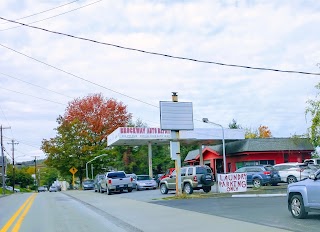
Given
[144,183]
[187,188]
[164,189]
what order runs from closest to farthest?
1. [187,188]
2. [164,189]
3. [144,183]

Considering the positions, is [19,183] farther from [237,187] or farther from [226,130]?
[237,187]

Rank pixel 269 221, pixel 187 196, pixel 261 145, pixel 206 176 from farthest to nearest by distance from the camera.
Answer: pixel 261 145 → pixel 206 176 → pixel 187 196 → pixel 269 221

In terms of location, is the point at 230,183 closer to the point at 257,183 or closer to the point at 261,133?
the point at 257,183

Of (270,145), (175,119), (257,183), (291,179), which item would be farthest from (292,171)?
(270,145)

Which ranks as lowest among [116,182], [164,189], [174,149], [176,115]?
[164,189]

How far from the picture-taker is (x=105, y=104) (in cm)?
7669

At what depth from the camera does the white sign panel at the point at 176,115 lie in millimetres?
27344

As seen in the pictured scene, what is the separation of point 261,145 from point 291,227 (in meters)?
37.4

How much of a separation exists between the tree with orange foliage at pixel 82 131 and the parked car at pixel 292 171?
40.8 metres

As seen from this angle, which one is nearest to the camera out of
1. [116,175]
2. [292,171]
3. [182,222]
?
[182,222]

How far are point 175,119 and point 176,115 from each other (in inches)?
10.3

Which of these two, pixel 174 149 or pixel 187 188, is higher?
pixel 174 149

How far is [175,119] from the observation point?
27.7 meters

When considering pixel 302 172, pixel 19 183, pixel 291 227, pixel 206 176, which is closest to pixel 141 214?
pixel 291 227
